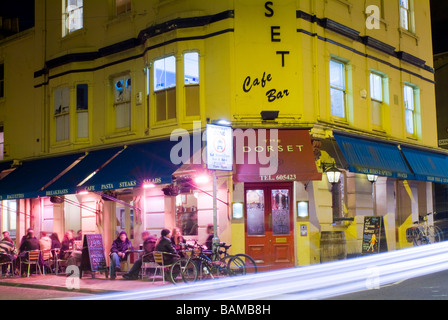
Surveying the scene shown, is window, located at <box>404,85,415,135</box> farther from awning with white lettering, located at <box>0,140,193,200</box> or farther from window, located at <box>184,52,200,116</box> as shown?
awning with white lettering, located at <box>0,140,193,200</box>

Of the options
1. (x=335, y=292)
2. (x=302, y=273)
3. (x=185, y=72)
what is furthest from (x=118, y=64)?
(x=335, y=292)

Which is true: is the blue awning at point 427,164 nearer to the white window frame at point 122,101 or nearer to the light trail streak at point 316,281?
the light trail streak at point 316,281

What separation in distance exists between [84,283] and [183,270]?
11.5 ft

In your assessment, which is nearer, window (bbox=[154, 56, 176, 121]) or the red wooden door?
the red wooden door

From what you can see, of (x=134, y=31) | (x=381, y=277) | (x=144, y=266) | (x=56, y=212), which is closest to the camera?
(x=381, y=277)

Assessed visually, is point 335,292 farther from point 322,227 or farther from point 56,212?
point 56,212

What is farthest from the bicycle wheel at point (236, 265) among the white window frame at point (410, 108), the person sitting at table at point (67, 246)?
the white window frame at point (410, 108)

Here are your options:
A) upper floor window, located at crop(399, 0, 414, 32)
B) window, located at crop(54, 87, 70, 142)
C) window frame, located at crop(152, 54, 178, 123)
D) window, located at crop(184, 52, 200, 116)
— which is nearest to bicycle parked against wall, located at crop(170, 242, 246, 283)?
window, located at crop(184, 52, 200, 116)

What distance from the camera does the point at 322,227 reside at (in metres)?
17.5

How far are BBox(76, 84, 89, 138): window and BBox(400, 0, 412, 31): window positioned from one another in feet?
39.4

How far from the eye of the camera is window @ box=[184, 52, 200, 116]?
17797 millimetres

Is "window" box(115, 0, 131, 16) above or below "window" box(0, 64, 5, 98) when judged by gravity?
above

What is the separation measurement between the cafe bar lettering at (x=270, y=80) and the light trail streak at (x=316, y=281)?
510 centimetres
